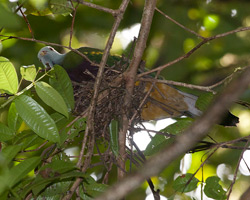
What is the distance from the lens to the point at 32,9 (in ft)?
9.52

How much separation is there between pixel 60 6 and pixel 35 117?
1.03 meters

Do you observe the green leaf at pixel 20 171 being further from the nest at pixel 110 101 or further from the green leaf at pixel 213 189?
the green leaf at pixel 213 189

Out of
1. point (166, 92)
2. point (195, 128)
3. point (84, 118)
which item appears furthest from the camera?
point (166, 92)

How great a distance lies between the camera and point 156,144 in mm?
2900

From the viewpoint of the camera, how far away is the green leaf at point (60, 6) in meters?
2.68

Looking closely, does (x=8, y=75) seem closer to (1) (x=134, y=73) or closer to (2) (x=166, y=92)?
(1) (x=134, y=73)

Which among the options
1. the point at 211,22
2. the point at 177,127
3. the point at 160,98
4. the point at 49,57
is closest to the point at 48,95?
the point at 177,127

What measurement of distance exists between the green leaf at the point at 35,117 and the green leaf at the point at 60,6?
0.92 metres

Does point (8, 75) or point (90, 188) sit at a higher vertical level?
point (8, 75)

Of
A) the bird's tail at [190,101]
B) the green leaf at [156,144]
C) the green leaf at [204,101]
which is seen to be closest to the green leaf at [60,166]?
the green leaf at [156,144]

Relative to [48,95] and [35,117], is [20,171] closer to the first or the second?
[35,117]

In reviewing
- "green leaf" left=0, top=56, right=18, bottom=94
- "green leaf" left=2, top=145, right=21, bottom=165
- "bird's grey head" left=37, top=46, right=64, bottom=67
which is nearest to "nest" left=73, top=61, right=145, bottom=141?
"bird's grey head" left=37, top=46, right=64, bottom=67

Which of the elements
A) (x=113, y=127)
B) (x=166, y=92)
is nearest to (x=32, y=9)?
(x=113, y=127)

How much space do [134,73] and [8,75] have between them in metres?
1.11
